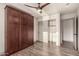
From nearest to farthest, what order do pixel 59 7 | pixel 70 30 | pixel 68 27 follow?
pixel 59 7 → pixel 68 27 → pixel 70 30

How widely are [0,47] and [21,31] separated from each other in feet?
5.66

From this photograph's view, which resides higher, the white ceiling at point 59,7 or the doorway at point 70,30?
the white ceiling at point 59,7

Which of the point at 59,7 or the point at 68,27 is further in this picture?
the point at 68,27

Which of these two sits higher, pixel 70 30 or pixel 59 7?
pixel 59 7

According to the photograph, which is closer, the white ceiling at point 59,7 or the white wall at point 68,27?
the white ceiling at point 59,7

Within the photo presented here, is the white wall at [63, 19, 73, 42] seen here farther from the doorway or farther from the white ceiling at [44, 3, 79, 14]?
the white ceiling at [44, 3, 79, 14]

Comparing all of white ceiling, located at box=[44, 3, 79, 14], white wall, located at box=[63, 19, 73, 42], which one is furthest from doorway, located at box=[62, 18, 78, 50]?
white ceiling, located at box=[44, 3, 79, 14]

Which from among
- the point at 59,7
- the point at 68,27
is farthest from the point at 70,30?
the point at 59,7

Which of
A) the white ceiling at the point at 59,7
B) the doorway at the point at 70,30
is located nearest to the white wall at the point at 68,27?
the doorway at the point at 70,30

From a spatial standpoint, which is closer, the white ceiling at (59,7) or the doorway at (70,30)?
the white ceiling at (59,7)

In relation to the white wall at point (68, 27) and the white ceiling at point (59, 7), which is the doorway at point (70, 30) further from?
the white ceiling at point (59, 7)

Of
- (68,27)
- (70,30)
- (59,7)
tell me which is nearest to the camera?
(59,7)

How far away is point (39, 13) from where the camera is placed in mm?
1872

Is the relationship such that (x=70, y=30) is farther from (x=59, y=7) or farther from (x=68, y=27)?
(x=59, y=7)
